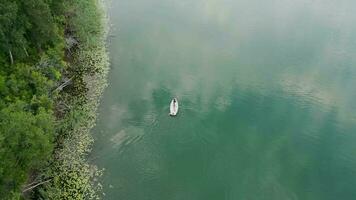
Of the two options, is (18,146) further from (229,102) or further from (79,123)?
(229,102)

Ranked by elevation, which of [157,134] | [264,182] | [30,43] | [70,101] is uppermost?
[30,43]

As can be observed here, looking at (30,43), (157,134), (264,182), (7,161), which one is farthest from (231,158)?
(30,43)

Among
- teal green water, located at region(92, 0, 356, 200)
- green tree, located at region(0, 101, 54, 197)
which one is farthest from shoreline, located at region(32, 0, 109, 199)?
green tree, located at region(0, 101, 54, 197)

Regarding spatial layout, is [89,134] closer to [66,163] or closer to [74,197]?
[66,163]

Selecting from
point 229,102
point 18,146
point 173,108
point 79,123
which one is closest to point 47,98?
point 79,123

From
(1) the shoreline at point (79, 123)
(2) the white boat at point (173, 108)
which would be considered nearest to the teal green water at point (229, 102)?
(2) the white boat at point (173, 108)

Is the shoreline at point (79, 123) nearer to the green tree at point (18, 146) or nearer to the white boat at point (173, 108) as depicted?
the green tree at point (18, 146)
